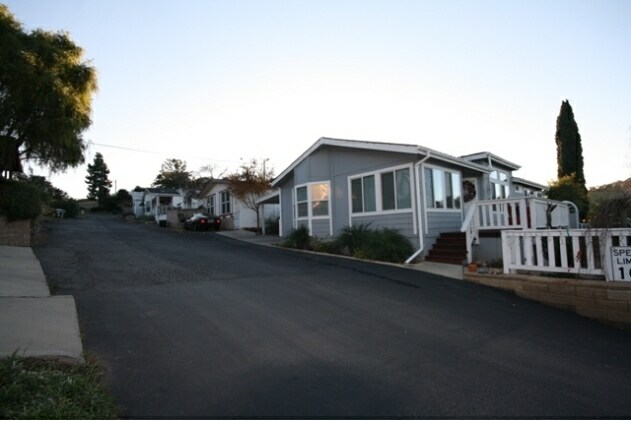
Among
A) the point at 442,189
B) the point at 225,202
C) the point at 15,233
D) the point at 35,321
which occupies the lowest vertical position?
the point at 35,321

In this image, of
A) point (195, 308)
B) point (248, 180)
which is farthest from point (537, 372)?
point (248, 180)

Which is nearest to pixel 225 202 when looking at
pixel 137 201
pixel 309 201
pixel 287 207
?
pixel 287 207

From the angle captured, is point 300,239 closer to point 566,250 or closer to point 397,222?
point 397,222

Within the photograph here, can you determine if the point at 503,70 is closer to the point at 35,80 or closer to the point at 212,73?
the point at 212,73

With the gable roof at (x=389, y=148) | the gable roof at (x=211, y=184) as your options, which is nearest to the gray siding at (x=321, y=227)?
the gable roof at (x=389, y=148)

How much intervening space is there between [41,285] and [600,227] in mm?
10266

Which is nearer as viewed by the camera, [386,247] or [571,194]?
[386,247]

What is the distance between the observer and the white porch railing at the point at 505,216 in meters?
10.3

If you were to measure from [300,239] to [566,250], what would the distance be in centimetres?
986

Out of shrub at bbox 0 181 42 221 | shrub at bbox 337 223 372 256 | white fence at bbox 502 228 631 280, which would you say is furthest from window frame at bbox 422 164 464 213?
shrub at bbox 0 181 42 221

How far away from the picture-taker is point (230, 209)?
28.0 m

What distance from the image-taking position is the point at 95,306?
18.4ft

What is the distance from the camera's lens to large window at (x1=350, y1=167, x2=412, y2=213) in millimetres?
12107

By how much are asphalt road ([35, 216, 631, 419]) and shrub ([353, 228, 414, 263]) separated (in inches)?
123
